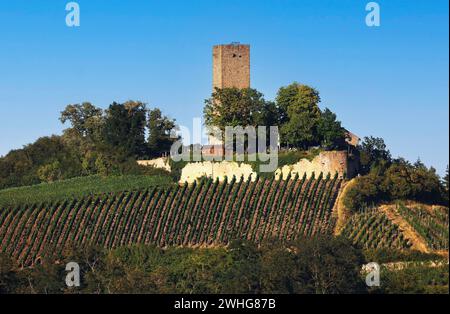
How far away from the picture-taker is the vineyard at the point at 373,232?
57.2m

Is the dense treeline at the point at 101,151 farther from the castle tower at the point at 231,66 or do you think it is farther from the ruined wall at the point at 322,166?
the ruined wall at the point at 322,166

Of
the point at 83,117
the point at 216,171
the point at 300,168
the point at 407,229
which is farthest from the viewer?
the point at 83,117

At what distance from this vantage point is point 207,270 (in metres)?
56.2

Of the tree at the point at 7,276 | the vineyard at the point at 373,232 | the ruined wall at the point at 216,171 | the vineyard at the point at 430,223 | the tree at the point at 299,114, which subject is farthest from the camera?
the tree at the point at 299,114

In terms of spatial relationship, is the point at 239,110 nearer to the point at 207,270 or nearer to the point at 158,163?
the point at 158,163

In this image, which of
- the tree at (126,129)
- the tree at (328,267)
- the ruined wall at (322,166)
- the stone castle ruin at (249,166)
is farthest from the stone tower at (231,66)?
the tree at (328,267)

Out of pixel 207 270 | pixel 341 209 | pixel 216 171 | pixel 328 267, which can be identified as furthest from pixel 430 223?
pixel 216 171

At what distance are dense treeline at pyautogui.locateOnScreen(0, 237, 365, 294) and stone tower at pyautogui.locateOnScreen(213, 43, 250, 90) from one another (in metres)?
11.4

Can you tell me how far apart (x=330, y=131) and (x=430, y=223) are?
23.0ft

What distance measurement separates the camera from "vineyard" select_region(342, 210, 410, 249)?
57219 millimetres

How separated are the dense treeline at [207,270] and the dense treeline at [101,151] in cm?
675

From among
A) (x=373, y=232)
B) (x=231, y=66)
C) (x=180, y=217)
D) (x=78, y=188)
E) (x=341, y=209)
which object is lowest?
(x=373, y=232)

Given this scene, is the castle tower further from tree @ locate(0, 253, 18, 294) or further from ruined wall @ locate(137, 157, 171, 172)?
tree @ locate(0, 253, 18, 294)

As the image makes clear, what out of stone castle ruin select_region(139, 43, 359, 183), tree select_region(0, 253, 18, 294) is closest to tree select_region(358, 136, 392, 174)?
stone castle ruin select_region(139, 43, 359, 183)
